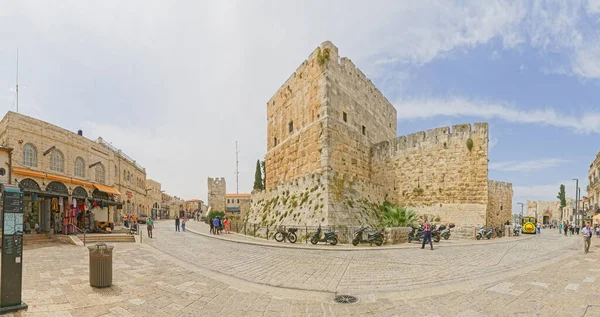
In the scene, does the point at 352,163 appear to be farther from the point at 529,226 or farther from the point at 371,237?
the point at 529,226

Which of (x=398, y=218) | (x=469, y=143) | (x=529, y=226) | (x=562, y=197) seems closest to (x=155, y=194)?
(x=398, y=218)

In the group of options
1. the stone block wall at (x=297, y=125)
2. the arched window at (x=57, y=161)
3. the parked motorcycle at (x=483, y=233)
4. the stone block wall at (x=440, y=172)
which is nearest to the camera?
the parked motorcycle at (x=483, y=233)

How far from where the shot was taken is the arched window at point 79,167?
69.7 ft

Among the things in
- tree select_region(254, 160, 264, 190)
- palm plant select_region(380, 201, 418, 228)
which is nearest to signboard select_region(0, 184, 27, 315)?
palm plant select_region(380, 201, 418, 228)

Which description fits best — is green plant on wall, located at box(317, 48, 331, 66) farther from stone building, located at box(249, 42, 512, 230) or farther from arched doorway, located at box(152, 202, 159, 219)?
arched doorway, located at box(152, 202, 159, 219)

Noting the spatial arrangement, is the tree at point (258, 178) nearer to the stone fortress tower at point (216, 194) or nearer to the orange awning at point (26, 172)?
the stone fortress tower at point (216, 194)

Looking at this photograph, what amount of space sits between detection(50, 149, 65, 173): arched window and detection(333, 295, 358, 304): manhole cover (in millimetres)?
20778

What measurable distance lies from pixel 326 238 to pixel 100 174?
20.4 m

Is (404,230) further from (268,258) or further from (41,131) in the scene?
(41,131)

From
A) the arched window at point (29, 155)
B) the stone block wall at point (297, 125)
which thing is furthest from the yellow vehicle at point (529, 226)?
the arched window at point (29, 155)

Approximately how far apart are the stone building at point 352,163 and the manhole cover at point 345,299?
9951 mm

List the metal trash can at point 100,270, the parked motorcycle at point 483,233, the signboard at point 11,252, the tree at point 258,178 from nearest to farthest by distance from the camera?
the signboard at point 11,252 < the metal trash can at point 100,270 < the parked motorcycle at point 483,233 < the tree at point 258,178

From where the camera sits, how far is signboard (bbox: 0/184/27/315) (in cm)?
521

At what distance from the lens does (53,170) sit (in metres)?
19.1
